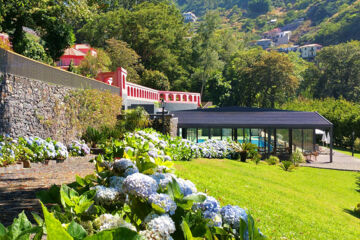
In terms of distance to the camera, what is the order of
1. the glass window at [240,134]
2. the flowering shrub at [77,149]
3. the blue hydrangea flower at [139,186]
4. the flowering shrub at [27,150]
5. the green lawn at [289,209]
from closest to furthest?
the blue hydrangea flower at [139,186] < the green lawn at [289,209] < the flowering shrub at [27,150] < the flowering shrub at [77,149] < the glass window at [240,134]

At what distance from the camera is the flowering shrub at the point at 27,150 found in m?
7.82

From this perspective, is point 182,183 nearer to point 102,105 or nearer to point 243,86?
point 102,105

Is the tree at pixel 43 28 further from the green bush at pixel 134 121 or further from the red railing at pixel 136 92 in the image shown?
the green bush at pixel 134 121

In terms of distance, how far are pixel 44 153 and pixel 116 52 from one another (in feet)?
95.2

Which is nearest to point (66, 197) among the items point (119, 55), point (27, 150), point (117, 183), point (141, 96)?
point (117, 183)

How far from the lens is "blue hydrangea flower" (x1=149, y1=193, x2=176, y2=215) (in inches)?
70.8

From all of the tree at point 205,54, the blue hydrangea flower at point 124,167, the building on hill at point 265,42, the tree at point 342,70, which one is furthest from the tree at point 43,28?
the building on hill at point 265,42

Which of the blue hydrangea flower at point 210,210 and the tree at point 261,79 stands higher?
the tree at point 261,79

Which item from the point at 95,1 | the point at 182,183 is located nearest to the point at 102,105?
the point at 95,1

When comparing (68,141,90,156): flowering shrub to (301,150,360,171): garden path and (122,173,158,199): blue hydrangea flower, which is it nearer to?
(122,173,158,199): blue hydrangea flower

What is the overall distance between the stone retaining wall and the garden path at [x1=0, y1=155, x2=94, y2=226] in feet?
4.66

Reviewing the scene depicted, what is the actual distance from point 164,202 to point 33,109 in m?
9.20

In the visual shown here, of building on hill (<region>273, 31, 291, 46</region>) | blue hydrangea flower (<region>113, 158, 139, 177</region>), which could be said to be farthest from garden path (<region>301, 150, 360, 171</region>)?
building on hill (<region>273, 31, 291, 46</region>)

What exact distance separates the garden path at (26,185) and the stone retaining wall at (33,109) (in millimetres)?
1421
